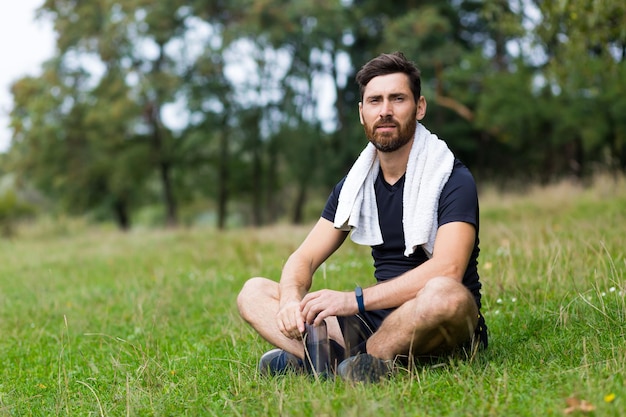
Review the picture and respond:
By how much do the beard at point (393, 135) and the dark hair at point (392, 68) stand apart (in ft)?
0.62

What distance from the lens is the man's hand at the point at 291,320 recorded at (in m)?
3.47

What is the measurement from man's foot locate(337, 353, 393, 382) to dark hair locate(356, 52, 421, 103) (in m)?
1.50

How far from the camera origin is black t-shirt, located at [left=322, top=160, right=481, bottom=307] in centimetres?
342

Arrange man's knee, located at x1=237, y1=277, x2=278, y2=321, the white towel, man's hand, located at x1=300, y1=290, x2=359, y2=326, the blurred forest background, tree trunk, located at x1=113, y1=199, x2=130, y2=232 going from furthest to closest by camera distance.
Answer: tree trunk, located at x1=113, y1=199, x2=130, y2=232, the blurred forest background, man's knee, located at x1=237, y1=277, x2=278, y2=321, the white towel, man's hand, located at x1=300, y1=290, x2=359, y2=326

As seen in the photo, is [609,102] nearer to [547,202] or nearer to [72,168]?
[547,202]

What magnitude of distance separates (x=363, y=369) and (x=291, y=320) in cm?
50

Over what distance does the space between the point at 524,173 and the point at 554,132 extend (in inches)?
242

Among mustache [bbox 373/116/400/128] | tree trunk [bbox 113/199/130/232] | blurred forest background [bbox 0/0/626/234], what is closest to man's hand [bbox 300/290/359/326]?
mustache [bbox 373/116/400/128]

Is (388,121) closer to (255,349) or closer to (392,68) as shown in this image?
(392,68)

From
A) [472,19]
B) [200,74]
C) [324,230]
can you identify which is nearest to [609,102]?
[472,19]

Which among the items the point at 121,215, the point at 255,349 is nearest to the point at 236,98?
the point at 121,215

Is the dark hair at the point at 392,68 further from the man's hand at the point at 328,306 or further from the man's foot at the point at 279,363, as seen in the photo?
the man's foot at the point at 279,363

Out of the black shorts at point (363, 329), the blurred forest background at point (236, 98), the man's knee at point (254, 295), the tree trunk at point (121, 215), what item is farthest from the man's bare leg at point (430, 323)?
the tree trunk at point (121, 215)

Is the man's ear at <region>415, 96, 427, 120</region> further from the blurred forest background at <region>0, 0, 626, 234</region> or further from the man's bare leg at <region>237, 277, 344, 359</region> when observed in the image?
the blurred forest background at <region>0, 0, 626, 234</region>
